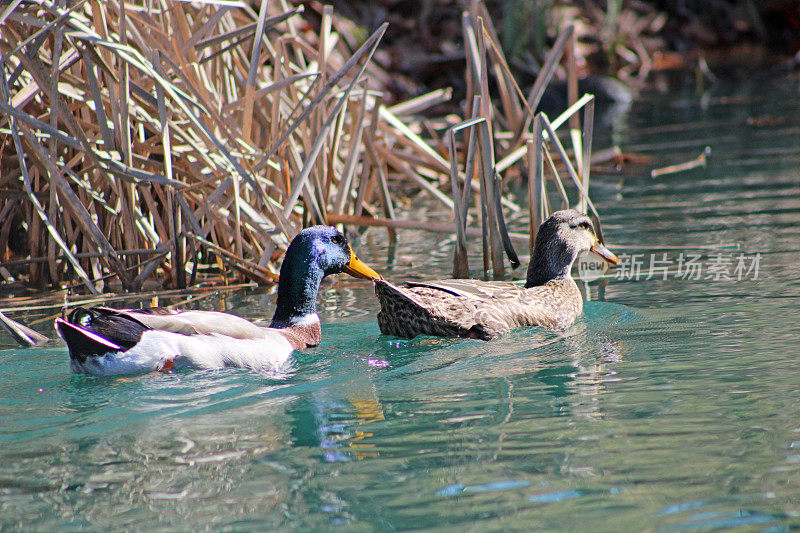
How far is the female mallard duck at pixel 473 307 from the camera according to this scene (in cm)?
561

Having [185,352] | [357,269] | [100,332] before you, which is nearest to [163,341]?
[185,352]

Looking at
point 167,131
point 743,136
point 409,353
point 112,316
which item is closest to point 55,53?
point 167,131

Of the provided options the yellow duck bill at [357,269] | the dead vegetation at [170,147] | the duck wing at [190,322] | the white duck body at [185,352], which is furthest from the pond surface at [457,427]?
the dead vegetation at [170,147]

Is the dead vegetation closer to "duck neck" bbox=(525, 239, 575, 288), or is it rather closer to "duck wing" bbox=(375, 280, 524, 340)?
"duck neck" bbox=(525, 239, 575, 288)

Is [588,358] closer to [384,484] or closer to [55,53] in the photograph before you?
[384,484]

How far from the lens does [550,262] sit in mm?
6570

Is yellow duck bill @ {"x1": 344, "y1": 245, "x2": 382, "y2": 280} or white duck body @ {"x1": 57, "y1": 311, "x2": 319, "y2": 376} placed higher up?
yellow duck bill @ {"x1": 344, "y1": 245, "x2": 382, "y2": 280}

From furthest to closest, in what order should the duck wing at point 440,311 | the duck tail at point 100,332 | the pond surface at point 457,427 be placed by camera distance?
the duck wing at point 440,311 < the duck tail at point 100,332 < the pond surface at point 457,427

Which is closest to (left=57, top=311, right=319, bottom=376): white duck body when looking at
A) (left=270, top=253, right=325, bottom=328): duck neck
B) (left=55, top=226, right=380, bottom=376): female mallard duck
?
(left=55, top=226, right=380, bottom=376): female mallard duck

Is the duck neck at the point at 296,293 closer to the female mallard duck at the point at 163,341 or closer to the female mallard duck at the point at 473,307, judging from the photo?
the female mallard duck at the point at 163,341

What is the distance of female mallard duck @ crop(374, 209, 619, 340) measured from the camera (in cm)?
561

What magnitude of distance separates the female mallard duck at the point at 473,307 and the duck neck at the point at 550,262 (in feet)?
0.08

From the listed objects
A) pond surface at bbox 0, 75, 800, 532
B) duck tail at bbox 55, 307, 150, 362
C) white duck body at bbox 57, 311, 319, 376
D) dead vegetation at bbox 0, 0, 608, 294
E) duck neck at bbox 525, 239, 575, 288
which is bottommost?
pond surface at bbox 0, 75, 800, 532

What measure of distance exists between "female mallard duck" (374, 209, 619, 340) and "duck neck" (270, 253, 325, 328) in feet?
1.37
